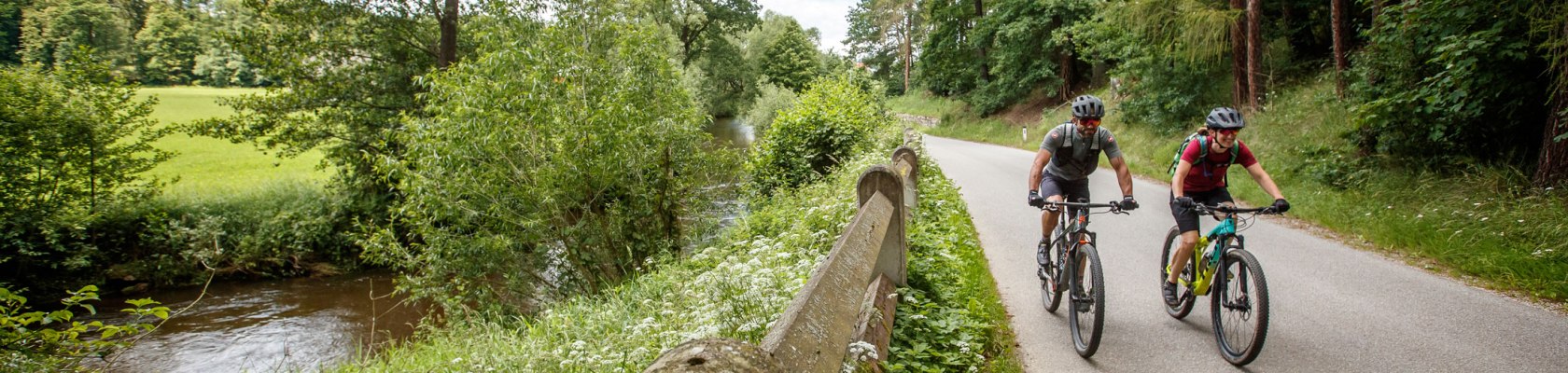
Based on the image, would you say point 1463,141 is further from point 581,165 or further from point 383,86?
point 383,86

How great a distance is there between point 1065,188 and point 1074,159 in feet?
0.79

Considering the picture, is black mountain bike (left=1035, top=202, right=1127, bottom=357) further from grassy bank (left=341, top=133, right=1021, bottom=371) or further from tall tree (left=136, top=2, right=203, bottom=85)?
tall tree (left=136, top=2, right=203, bottom=85)

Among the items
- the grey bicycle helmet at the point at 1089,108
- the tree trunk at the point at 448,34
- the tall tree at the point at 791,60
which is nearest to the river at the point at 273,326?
the tree trunk at the point at 448,34

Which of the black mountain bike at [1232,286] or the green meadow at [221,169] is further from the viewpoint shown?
the green meadow at [221,169]

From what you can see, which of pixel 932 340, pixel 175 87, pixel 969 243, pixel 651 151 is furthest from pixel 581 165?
pixel 175 87

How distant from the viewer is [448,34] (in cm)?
1617

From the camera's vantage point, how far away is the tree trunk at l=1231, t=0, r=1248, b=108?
15188mm

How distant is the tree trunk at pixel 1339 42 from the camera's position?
11.6 m

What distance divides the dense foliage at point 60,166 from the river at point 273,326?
1.34m

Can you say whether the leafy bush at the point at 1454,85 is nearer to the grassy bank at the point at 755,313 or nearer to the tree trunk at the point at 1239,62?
the tree trunk at the point at 1239,62

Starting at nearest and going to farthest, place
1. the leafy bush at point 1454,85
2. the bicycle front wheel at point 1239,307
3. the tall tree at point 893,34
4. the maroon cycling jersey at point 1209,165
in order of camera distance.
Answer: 1. the bicycle front wheel at point 1239,307
2. the maroon cycling jersey at point 1209,165
3. the leafy bush at point 1454,85
4. the tall tree at point 893,34

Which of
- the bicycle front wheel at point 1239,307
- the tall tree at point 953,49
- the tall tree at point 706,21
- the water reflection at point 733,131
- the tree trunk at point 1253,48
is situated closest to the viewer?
the bicycle front wheel at point 1239,307

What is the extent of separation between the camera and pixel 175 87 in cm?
4700

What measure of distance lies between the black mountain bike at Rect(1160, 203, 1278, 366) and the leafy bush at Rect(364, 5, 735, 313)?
6.27 meters
